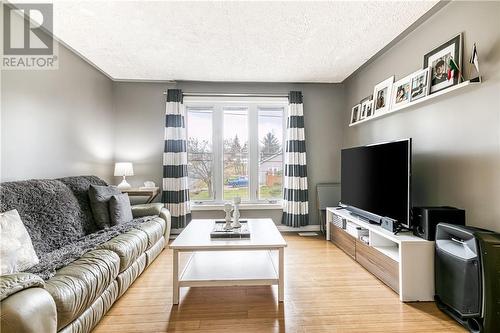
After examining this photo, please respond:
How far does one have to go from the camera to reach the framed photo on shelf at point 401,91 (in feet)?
8.63

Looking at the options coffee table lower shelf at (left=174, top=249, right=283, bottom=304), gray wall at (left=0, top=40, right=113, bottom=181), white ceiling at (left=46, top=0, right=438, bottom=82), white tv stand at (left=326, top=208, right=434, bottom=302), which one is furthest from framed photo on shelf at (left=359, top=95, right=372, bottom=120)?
gray wall at (left=0, top=40, right=113, bottom=181)

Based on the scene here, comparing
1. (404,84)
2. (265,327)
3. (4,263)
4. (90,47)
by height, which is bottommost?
(265,327)

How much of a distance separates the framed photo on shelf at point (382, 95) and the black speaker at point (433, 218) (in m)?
1.35

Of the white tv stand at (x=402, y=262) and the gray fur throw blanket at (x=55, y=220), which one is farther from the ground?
the gray fur throw blanket at (x=55, y=220)

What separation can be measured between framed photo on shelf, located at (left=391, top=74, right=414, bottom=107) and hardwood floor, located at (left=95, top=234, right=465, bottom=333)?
6.14ft

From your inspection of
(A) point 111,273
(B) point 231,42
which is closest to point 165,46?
(B) point 231,42

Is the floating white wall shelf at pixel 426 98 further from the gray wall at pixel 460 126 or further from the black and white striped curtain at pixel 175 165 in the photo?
the black and white striped curtain at pixel 175 165

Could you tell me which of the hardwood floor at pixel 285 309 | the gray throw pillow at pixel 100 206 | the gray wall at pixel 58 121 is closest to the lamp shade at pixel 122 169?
the gray wall at pixel 58 121

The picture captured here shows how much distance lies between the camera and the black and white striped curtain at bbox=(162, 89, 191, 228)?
3934mm

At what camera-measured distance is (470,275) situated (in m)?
1.65

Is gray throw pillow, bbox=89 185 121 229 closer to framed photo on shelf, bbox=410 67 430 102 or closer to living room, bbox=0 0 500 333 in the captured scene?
living room, bbox=0 0 500 333

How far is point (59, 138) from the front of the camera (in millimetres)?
2840

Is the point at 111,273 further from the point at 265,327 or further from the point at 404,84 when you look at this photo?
the point at 404,84

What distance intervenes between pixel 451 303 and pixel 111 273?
248 centimetres
